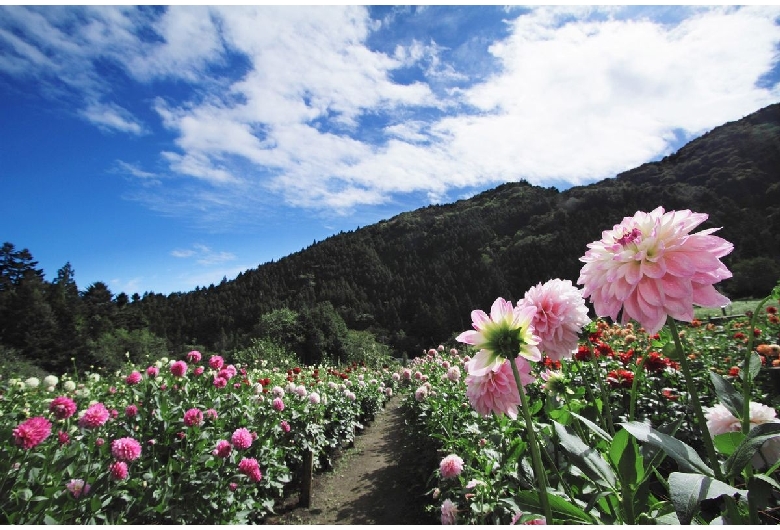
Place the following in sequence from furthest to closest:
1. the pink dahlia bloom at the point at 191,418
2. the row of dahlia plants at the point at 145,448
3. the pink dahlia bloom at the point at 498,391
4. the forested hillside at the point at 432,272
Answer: the forested hillside at the point at 432,272 → the pink dahlia bloom at the point at 191,418 → the row of dahlia plants at the point at 145,448 → the pink dahlia bloom at the point at 498,391

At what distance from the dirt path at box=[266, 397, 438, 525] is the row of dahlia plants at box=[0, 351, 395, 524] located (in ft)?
1.90

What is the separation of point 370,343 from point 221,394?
23136mm

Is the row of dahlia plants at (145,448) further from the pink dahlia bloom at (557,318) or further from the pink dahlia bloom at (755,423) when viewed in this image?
the pink dahlia bloom at (755,423)

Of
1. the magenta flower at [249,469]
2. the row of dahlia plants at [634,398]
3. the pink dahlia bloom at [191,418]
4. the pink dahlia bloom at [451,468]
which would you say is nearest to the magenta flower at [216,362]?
the pink dahlia bloom at [191,418]

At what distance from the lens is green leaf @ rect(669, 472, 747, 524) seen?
0.43 m

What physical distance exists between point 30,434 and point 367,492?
148 inches

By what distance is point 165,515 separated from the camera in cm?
214

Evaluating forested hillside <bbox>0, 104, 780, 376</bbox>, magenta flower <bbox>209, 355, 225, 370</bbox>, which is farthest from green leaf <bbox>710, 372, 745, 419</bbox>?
forested hillside <bbox>0, 104, 780, 376</bbox>

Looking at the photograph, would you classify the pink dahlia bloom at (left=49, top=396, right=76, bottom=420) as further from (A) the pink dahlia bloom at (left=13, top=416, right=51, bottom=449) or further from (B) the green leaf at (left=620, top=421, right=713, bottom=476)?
(B) the green leaf at (left=620, top=421, right=713, bottom=476)

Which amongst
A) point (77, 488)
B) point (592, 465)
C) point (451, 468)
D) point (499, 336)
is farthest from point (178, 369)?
point (592, 465)

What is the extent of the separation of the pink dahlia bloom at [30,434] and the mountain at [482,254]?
26.3 metres

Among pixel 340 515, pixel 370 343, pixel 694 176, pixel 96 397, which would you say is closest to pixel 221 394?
pixel 96 397

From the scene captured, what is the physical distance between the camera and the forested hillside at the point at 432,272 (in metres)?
25.6

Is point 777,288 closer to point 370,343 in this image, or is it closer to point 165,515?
point 165,515
